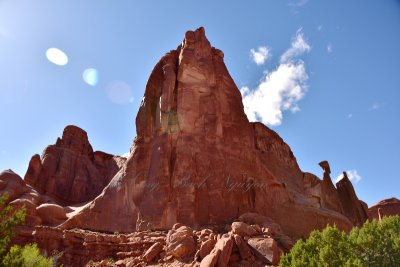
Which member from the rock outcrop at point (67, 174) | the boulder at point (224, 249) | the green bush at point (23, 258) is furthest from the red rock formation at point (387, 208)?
the green bush at point (23, 258)

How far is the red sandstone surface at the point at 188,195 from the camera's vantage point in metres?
23.9

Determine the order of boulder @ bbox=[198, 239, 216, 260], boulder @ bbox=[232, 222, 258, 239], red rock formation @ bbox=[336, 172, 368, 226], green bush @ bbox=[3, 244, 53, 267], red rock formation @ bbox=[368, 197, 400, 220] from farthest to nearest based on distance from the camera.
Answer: red rock formation @ bbox=[368, 197, 400, 220], red rock formation @ bbox=[336, 172, 368, 226], boulder @ bbox=[232, 222, 258, 239], boulder @ bbox=[198, 239, 216, 260], green bush @ bbox=[3, 244, 53, 267]

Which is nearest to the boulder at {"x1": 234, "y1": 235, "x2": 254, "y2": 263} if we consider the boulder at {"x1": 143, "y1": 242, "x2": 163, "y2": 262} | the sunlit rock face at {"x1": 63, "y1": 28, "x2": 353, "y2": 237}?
the boulder at {"x1": 143, "y1": 242, "x2": 163, "y2": 262}

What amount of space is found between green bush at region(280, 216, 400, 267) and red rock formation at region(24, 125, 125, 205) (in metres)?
36.7

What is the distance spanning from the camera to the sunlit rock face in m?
29.5

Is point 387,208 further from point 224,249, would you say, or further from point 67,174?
point 224,249

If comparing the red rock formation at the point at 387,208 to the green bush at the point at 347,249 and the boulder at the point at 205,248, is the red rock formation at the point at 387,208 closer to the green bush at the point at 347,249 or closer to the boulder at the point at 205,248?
the green bush at the point at 347,249

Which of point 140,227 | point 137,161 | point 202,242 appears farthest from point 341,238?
point 137,161

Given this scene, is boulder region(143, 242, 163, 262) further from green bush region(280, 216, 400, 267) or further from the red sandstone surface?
green bush region(280, 216, 400, 267)

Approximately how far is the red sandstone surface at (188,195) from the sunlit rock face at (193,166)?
0.28 ft

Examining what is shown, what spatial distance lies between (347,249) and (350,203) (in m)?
40.8

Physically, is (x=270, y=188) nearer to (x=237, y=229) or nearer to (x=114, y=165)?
(x=237, y=229)

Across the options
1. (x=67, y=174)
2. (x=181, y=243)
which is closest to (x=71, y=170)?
(x=67, y=174)

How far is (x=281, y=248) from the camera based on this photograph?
24.0 metres
